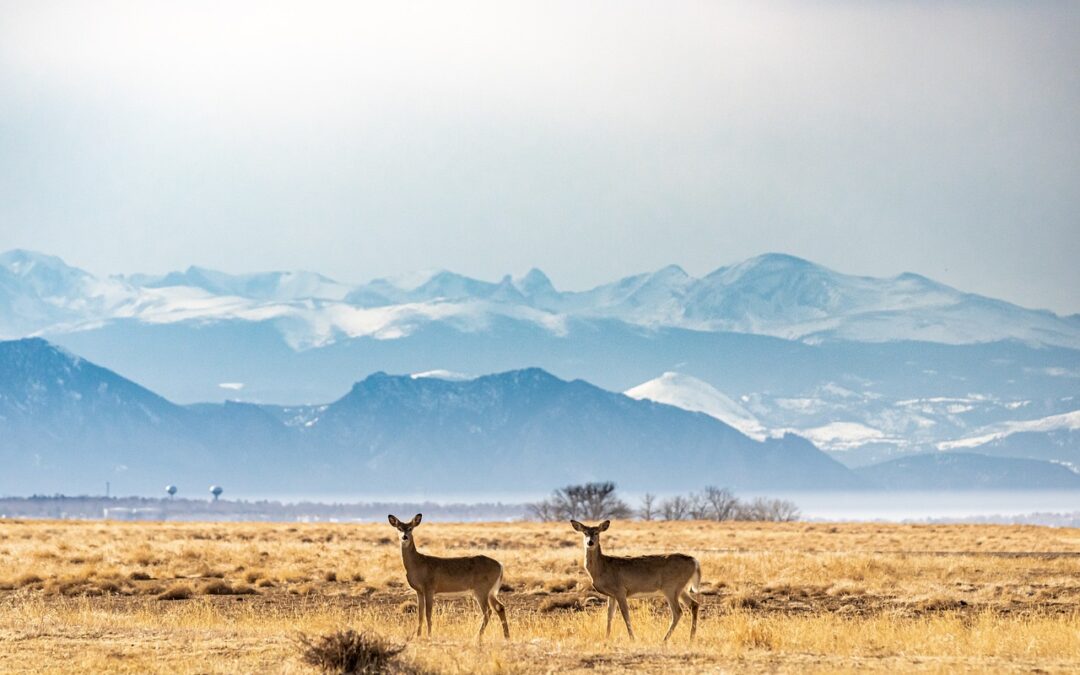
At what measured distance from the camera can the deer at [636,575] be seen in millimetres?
23953

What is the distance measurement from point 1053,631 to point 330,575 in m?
20.2

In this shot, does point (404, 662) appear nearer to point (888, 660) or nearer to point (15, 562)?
point (888, 660)

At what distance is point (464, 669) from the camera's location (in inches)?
802

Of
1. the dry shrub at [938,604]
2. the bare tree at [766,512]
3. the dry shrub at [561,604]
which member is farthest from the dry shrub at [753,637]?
the bare tree at [766,512]

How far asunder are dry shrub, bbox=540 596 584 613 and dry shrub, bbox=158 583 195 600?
27.1 feet

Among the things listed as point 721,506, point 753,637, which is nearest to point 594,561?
point 753,637

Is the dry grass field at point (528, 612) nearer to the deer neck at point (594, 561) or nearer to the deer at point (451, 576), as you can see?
the deer at point (451, 576)

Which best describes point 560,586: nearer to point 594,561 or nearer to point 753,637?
point 594,561

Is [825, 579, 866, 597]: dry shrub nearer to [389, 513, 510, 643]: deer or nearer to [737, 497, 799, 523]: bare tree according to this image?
[389, 513, 510, 643]: deer

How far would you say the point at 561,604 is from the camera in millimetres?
34844

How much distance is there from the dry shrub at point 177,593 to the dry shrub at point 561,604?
27.1 ft

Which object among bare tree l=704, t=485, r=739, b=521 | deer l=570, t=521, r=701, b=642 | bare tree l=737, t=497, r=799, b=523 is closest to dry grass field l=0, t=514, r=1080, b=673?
deer l=570, t=521, r=701, b=642

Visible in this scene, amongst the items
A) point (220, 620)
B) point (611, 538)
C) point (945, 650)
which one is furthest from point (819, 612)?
point (611, 538)

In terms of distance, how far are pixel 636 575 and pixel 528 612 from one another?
9167 millimetres
